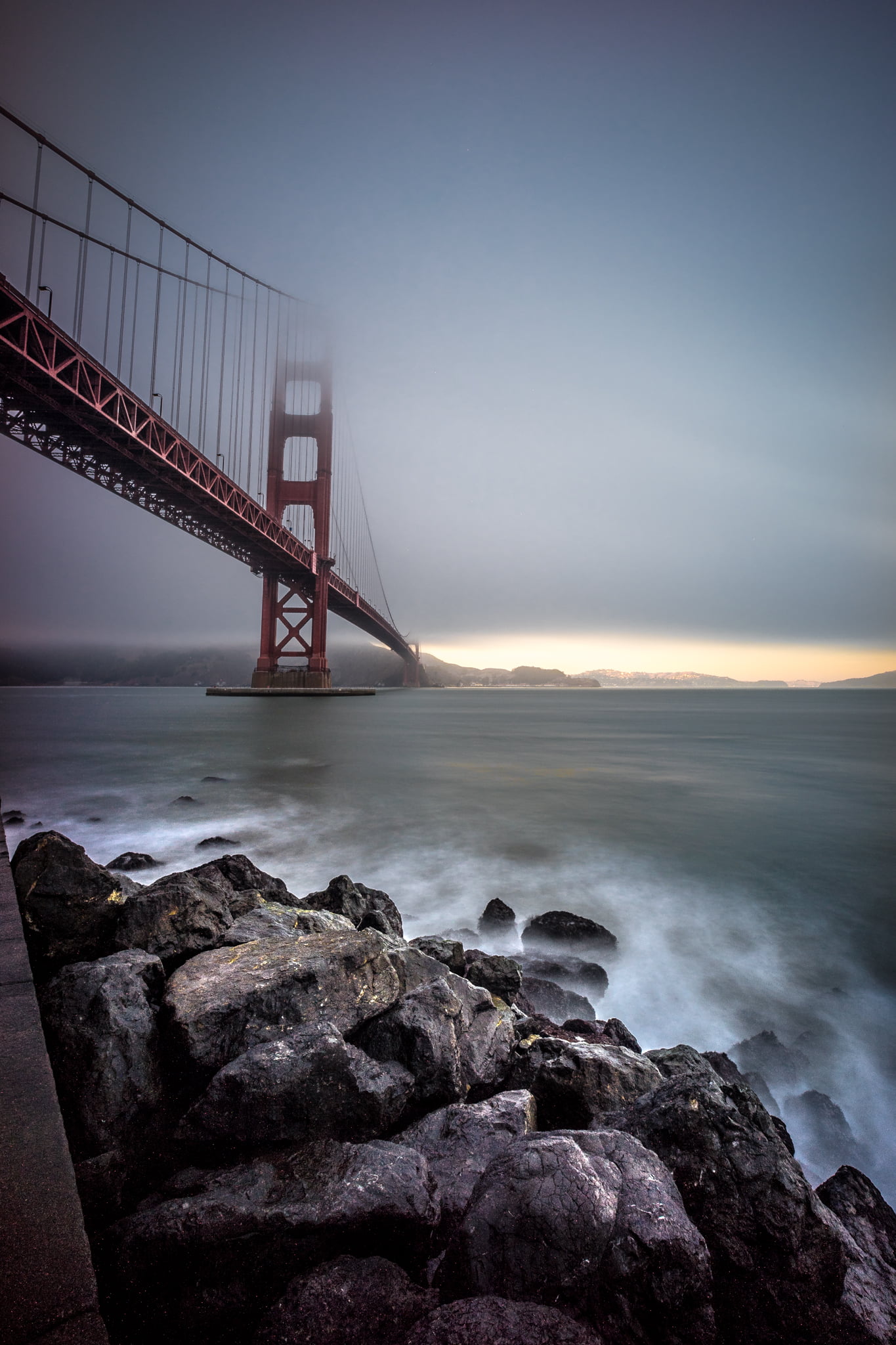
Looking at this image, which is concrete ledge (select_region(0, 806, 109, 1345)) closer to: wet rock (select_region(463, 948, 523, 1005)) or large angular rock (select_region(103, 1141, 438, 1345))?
large angular rock (select_region(103, 1141, 438, 1345))

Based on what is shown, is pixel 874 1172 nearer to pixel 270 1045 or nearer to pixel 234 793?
pixel 270 1045

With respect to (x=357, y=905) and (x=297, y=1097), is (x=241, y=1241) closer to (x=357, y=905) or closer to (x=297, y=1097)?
(x=297, y=1097)

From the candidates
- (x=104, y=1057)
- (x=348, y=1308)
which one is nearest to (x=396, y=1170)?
(x=348, y=1308)

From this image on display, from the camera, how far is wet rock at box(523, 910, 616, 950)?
15.0 ft

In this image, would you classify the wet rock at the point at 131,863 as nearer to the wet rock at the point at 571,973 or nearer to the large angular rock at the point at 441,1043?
the wet rock at the point at 571,973

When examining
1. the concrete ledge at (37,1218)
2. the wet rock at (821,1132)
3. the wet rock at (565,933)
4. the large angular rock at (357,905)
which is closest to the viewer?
the concrete ledge at (37,1218)

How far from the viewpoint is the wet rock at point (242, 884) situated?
3414mm

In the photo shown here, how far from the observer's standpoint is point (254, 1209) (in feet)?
4.68

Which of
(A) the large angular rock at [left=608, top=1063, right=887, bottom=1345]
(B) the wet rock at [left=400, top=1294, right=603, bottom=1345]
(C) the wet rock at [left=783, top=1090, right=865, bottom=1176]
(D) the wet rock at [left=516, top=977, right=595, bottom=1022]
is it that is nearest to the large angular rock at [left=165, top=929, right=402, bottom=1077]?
(B) the wet rock at [left=400, top=1294, right=603, bottom=1345]

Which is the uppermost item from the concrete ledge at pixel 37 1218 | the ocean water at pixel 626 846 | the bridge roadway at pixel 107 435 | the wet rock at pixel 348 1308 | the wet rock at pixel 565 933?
the bridge roadway at pixel 107 435

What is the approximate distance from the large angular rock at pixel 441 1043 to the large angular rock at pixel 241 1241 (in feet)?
1.46

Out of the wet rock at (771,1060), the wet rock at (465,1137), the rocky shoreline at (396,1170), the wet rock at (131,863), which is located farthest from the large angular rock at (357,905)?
the wet rock at (131,863)

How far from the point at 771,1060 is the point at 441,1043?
7.46 ft

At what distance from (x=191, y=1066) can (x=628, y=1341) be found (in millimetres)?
1423
